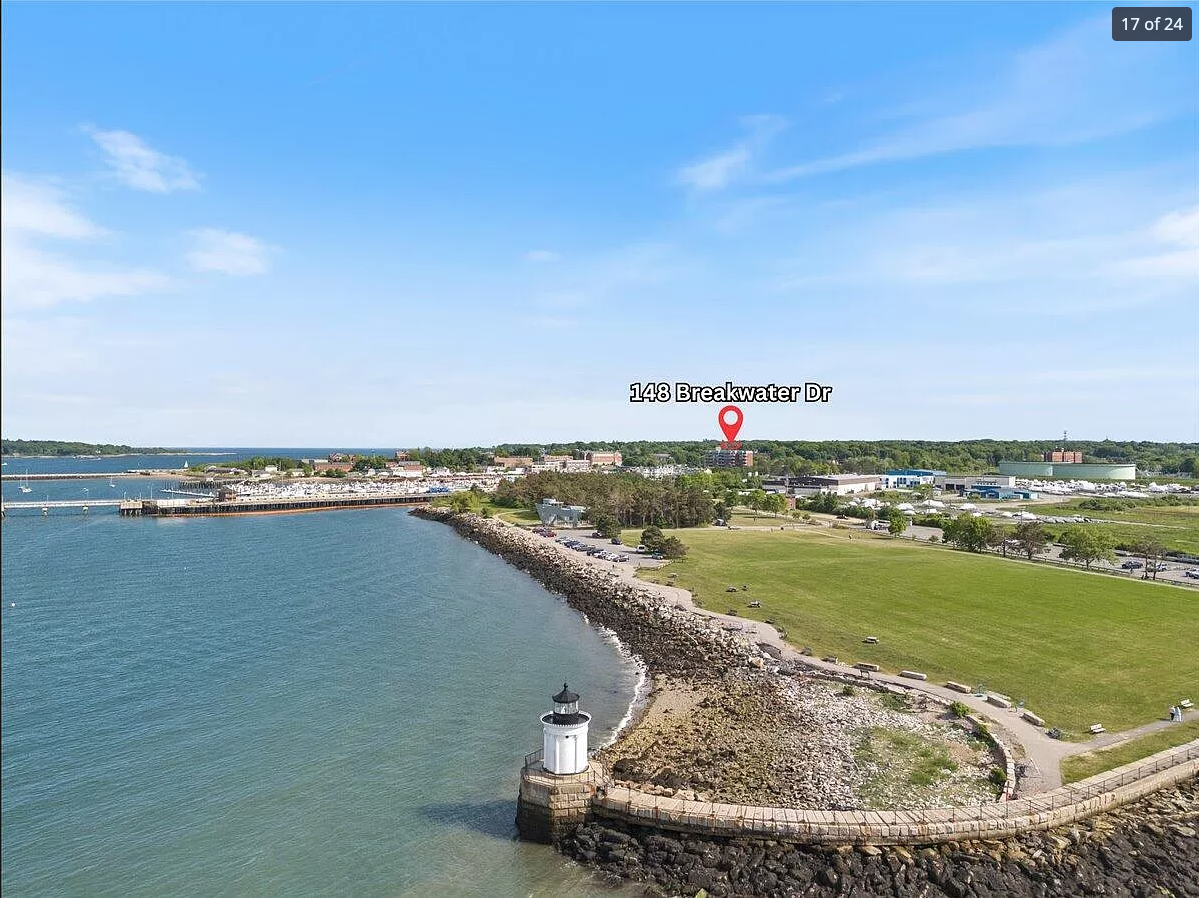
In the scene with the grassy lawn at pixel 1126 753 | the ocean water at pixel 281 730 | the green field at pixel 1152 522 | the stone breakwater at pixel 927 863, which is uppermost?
the green field at pixel 1152 522

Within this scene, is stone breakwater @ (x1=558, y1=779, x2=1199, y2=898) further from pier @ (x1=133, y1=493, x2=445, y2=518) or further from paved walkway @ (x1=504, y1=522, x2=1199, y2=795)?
pier @ (x1=133, y1=493, x2=445, y2=518)

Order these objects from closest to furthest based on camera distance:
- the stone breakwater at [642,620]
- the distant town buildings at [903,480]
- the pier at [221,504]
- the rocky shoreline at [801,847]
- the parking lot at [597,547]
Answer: the rocky shoreline at [801,847], the stone breakwater at [642,620], the parking lot at [597,547], the pier at [221,504], the distant town buildings at [903,480]

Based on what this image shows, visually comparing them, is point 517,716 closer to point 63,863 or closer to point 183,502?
point 63,863

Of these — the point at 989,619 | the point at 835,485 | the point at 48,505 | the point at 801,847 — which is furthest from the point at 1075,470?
the point at 48,505

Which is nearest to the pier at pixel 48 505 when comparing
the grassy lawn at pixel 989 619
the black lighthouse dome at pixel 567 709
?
the grassy lawn at pixel 989 619

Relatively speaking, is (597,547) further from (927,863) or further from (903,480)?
(903,480)

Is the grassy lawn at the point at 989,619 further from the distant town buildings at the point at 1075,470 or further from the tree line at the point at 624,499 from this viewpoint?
the distant town buildings at the point at 1075,470

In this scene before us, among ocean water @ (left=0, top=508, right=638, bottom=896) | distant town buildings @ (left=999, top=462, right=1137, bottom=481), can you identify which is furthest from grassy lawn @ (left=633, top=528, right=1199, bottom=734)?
distant town buildings @ (left=999, top=462, right=1137, bottom=481)

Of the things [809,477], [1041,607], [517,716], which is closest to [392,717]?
[517,716]
